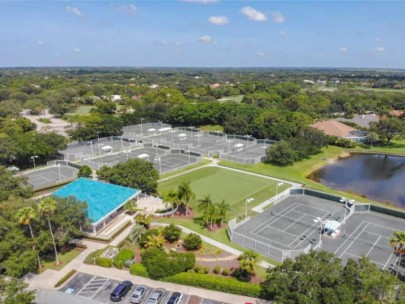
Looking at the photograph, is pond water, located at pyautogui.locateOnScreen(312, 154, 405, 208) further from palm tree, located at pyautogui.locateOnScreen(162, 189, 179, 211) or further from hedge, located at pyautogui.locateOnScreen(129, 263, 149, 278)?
hedge, located at pyautogui.locateOnScreen(129, 263, 149, 278)

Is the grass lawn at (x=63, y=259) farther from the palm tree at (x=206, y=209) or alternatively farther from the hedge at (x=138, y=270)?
the palm tree at (x=206, y=209)

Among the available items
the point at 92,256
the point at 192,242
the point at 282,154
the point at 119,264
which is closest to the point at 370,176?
the point at 282,154

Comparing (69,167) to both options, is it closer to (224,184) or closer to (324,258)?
(224,184)

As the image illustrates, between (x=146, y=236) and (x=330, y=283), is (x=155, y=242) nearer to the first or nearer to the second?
(x=146, y=236)

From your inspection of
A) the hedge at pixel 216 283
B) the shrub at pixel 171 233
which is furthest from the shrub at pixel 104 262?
the shrub at pixel 171 233

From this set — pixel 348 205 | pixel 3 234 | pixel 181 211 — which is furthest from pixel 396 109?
pixel 3 234
